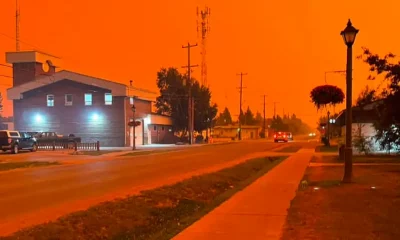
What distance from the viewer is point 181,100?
81625 millimetres

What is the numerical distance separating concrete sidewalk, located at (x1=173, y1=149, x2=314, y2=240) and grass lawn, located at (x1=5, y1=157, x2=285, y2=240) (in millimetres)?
350

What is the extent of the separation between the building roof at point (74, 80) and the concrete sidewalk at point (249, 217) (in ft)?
153

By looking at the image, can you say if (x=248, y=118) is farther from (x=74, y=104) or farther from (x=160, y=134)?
(x=74, y=104)

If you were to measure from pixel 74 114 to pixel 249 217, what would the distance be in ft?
178

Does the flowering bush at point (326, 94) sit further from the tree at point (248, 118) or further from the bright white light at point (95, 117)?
the tree at point (248, 118)

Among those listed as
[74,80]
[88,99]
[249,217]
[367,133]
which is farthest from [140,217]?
[74,80]

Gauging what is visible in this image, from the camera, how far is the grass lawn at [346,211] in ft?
25.9

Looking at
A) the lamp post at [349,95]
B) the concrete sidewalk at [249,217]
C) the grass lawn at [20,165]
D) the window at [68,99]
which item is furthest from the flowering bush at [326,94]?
the window at [68,99]

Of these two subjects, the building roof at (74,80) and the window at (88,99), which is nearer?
the building roof at (74,80)

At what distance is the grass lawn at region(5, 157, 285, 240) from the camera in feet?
28.6

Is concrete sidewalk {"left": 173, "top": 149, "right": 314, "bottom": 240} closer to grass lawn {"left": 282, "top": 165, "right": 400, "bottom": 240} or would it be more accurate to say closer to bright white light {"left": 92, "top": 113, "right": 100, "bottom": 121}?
grass lawn {"left": 282, "top": 165, "right": 400, "bottom": 240}

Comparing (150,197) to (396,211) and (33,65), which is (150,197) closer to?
(396,211)

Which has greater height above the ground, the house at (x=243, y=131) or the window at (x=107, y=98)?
the window at (x=107, y=98)

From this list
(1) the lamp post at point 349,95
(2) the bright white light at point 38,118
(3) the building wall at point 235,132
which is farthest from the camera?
(3) the building wall at point 235,132
